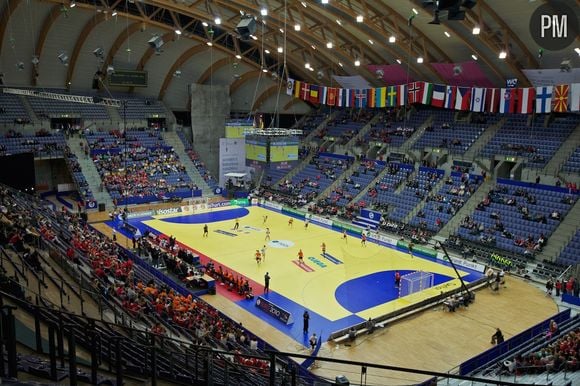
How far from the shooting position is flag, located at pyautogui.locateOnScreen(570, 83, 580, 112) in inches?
1228

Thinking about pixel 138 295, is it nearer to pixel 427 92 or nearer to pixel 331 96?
pixel 427 92

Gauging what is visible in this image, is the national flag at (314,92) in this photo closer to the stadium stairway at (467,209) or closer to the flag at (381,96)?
the flag at (381,96)

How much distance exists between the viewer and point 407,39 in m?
34.2

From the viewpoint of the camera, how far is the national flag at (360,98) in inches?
1795

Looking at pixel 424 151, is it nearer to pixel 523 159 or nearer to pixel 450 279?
pixel 523 159

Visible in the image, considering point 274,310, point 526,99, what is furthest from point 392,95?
point 274,310

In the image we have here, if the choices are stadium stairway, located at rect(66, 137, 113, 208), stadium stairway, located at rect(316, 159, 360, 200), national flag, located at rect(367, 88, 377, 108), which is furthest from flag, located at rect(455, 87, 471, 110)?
stadium stairway, located at rect(66, 137, 113, 208)

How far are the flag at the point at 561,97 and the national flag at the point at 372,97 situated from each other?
15601 mm

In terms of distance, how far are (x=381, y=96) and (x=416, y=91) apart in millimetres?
3919

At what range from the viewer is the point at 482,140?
133 feet

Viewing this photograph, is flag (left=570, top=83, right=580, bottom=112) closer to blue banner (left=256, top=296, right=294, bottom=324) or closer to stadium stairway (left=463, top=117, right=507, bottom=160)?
stadium stairway (left=463, top=117, right=507, bottom=160)

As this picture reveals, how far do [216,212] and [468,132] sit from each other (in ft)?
75.1

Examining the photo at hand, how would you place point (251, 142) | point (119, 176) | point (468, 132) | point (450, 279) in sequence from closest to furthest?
point (450, 279), point (251, 142), point (468, 132), point (119, 176)

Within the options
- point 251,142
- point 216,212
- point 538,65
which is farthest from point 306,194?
point 538,65
